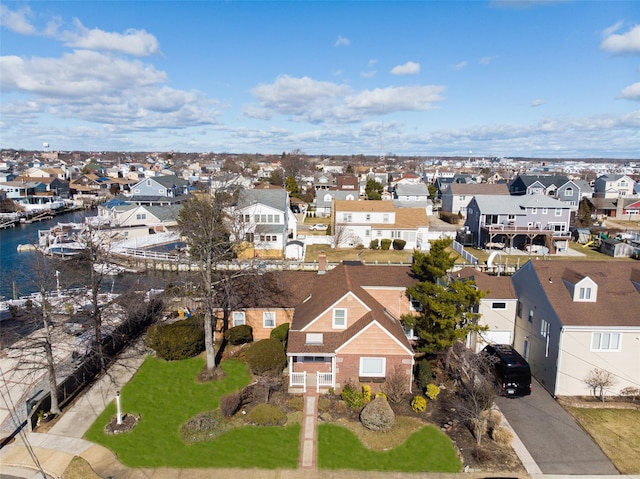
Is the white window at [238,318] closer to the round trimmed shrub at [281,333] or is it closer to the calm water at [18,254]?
the round trimmed shrub at [281,333]

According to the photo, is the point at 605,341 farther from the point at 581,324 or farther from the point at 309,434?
the point at 309,434

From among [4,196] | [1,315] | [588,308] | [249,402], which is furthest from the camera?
[4,196]

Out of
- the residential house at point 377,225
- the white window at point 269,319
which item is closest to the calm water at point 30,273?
the white window at point 269,319

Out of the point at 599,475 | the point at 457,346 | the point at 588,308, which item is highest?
the point at 588,308

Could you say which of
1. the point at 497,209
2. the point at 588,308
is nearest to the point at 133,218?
the point at 497,209

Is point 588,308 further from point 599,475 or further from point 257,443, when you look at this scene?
point 257,443

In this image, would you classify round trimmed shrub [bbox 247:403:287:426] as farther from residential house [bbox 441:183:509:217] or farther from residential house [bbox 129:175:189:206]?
residential house [bbox 129:175:189:206]
